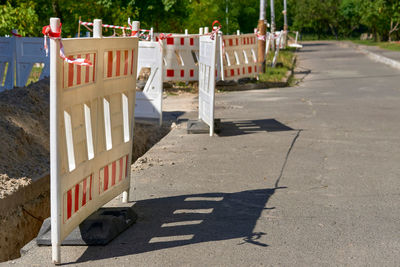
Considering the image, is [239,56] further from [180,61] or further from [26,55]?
[26,55]

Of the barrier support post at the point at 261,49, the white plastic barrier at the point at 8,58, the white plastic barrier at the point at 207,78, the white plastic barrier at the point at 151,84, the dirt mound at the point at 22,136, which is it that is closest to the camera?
the dirt mound at the point at 22,136

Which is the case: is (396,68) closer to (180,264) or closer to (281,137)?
(281,137)

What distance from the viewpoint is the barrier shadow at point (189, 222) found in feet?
17.3

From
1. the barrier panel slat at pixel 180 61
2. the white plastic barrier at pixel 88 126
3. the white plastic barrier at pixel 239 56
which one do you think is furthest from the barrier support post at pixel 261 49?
the white plastic barrier at pixel 88 126

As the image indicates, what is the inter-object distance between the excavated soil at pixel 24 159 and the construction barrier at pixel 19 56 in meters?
2.89

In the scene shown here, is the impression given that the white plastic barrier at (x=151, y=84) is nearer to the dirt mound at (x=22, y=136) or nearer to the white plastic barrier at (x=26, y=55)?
the dirt mound at (x=22, y=136)

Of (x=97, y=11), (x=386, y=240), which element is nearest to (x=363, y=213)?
(x=386, y=240)

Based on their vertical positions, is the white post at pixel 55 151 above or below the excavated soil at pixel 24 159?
above

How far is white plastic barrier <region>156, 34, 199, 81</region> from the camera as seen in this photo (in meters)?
18.1

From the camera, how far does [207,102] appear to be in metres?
10.8

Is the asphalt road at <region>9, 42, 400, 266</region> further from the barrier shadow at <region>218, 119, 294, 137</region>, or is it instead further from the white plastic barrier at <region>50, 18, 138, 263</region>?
the white plastic barrier at <region>50, 18, 138, 263</region>

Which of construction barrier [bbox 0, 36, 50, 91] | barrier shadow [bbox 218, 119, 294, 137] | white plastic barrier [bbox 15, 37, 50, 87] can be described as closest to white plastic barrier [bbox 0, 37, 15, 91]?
construction barrier [bbox 0, 36, 50, 91]

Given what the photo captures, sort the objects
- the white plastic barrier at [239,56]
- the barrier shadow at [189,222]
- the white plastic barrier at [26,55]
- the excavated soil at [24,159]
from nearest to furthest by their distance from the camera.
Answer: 1. the barrier shadow at [189,222]
2. the excavated soil at [24,159]
3. the white plastic barrier at [26,55]
4. the white plastic barrier at [239,56]

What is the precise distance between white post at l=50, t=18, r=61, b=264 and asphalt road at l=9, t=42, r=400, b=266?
0.25 metres
